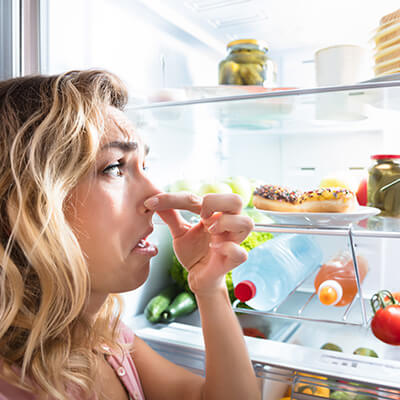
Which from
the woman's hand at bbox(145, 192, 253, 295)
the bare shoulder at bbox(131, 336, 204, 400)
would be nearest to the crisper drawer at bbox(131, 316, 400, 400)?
the bare shoulder at bbox(131, 336, 204, 400)

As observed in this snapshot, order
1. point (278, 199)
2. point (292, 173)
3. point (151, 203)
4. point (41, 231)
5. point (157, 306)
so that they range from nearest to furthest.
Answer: point (41, 231), point (151, 203), point (278, 199), point (157, 306), point (292, 173)

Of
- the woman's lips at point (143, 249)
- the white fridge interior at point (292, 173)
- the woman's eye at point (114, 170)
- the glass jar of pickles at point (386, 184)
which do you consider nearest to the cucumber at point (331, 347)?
the white fridge interior at point (292, 173)

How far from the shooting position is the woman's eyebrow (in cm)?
69

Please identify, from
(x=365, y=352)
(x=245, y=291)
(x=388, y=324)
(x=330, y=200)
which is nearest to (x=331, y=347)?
(x=365, y=352)

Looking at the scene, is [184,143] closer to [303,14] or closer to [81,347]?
[303,14]

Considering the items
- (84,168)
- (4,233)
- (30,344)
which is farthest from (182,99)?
(30,344)

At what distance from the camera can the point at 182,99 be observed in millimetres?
1065

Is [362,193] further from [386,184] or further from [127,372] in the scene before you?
[127,372]

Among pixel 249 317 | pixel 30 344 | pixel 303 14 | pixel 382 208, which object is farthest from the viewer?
pixel 249 317

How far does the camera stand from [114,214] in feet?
2.21

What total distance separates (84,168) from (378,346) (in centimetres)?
89

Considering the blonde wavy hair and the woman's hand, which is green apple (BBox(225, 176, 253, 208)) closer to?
the woman's hand

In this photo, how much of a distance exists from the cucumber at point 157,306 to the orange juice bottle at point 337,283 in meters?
0.47

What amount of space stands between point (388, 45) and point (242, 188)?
55cm
